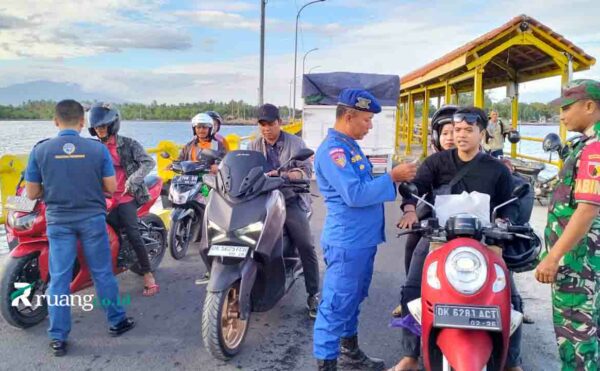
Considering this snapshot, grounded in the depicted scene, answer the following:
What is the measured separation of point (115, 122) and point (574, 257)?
3.68 m

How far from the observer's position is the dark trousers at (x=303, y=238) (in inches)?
160

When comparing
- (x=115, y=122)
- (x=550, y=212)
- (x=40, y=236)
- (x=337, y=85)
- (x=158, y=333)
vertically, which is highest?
(x=337, y=85)

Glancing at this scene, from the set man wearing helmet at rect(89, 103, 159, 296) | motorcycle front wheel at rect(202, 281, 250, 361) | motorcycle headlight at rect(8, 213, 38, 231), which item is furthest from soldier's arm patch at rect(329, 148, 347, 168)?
motorcycle headlight at rect(8, 213, 38, 231)

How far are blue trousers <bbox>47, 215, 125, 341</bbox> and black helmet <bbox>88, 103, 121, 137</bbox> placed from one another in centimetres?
102

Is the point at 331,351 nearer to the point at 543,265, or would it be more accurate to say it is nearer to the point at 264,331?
the point at 264,331

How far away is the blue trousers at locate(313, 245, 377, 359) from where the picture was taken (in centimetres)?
297

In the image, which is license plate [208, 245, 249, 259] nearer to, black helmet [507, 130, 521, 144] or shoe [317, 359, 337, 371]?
shoe [317, 359, 337, 371]

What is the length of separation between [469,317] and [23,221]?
3.23 m

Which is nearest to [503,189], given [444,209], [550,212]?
[550,212]

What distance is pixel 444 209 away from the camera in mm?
2791

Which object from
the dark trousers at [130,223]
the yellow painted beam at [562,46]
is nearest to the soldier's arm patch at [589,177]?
the dark trousers at [130,223]

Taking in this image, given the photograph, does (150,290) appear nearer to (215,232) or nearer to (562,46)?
(215,232)

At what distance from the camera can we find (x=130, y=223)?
14.2ft

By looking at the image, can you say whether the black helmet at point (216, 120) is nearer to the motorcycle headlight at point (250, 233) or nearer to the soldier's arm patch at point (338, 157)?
the motorcycle headlight at point (250, 233)
